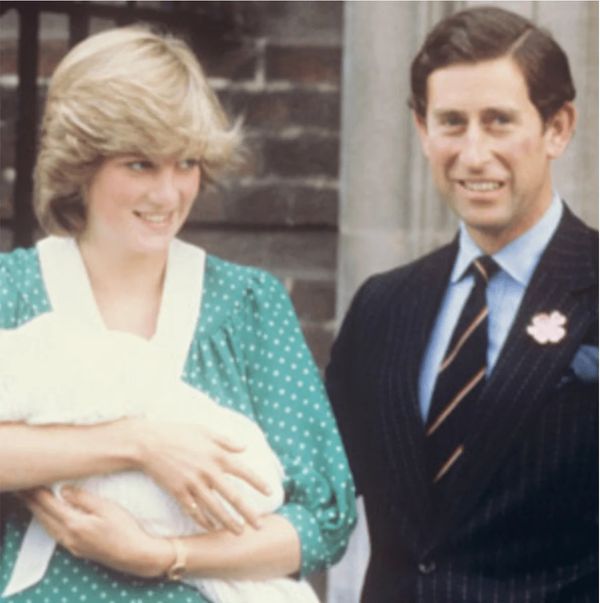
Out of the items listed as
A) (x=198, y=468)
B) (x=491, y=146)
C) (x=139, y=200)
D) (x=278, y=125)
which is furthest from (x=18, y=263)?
(x=491, y=146)

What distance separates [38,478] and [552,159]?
65 centimetres

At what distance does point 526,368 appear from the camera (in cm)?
163

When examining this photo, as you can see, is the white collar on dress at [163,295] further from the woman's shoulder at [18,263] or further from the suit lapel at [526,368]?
the suit lapel at [526,368]

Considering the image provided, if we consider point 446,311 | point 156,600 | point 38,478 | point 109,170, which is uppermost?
point 109,170

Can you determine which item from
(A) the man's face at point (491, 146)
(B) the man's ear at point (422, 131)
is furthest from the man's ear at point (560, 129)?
(B) the man's ear at point (422, 131)

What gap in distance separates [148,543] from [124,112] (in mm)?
423

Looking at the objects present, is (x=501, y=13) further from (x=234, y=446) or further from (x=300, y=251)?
(x=234, y=446)

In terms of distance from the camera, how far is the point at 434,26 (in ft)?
5.63

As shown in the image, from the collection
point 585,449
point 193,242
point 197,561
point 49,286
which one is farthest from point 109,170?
point 585,449

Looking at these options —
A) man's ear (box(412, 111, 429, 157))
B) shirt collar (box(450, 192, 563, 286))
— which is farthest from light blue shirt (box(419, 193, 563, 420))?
man's ear (box(412, 111, 429, 157))

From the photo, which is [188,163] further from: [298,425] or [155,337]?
[298,425]

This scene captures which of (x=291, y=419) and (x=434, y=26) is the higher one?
(x=434, y=26)

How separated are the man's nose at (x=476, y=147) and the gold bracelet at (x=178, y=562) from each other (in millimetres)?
510

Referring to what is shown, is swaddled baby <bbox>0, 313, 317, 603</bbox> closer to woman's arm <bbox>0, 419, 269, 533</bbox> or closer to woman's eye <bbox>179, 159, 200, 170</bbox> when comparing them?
woman's arm <bbox>0, 419, 269, 533</bbox>
